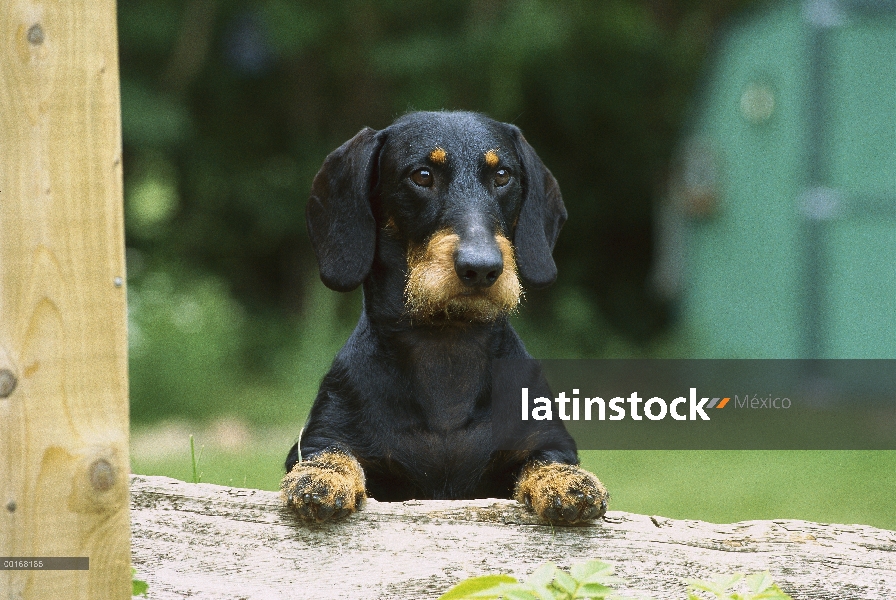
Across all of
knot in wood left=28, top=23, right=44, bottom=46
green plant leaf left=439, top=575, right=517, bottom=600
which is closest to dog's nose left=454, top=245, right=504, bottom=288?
green plant leaf left=439, top=575, right=517, bottom=600

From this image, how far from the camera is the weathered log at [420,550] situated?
2801 mm

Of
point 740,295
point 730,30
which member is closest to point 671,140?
point 730,30

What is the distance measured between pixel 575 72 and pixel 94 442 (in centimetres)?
1107

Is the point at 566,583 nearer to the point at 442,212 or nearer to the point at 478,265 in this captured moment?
the point at 478,265

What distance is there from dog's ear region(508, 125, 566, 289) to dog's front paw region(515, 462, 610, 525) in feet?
2.39

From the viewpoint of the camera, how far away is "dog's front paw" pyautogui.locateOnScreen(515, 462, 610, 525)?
9.35 feet

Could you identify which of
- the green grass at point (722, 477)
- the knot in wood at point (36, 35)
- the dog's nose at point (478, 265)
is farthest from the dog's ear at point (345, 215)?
the green grass at point (722, 477)

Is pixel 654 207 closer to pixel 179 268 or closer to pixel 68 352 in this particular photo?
pixel 179 268

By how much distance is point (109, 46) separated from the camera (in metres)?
2.26

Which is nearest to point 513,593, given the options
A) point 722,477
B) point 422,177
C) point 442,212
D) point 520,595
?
point 520,595

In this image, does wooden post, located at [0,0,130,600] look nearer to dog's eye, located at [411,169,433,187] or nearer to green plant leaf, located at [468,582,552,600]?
green plant leaf, located at [468,582,552,600]

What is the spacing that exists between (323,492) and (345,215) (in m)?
0.99

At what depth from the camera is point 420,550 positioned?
285cm

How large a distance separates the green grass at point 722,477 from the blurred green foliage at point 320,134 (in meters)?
2.21
